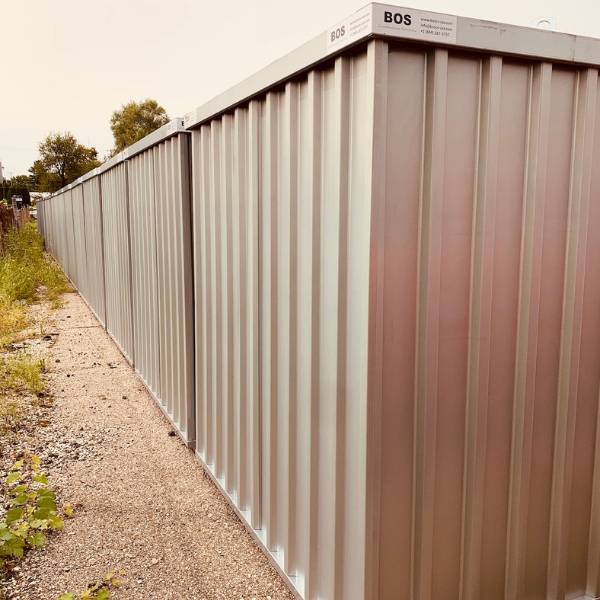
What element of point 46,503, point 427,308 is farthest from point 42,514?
point 427,308

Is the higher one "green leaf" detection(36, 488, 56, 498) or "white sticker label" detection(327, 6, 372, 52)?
"white sticker label" detection(327, 6, 372, 52)

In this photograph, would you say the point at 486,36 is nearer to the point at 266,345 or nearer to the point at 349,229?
the point at 349,229

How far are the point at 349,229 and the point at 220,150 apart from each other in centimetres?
166

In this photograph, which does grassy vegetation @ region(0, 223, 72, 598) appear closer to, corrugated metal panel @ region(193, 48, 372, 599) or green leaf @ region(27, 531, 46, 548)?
green leaf @ region(27, 531, 46, 548)

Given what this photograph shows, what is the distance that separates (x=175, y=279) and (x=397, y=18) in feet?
10.5

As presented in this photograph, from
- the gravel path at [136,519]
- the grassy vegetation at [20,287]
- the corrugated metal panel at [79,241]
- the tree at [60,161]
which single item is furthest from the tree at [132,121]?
the gravel path at [136,519]

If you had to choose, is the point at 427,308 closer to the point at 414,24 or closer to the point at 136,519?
the point at 414,24

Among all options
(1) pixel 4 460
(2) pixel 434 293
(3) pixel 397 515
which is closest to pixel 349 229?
(2) pixel 434 293

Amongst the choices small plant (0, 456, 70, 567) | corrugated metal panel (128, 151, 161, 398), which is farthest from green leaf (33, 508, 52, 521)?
corrugated metal panel (128, 151, 161, 398)

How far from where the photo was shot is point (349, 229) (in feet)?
7.00

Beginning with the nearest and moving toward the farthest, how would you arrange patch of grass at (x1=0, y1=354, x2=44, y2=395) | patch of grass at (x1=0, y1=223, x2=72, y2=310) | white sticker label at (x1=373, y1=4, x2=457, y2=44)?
white sticker label at (x1=373, y1=4, x2=457, y2=44) → patch of grass at (x1=0, y1=354, x2=44, y2=395) → patch of grass at (x1=0, y1=223, x2=72, y2=310)

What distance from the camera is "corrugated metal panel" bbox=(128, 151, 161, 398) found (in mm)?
5477

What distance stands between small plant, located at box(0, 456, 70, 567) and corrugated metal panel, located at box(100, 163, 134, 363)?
337 centimetres

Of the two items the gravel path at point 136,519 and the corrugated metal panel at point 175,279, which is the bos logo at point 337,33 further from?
the gravel path at point 136,519
